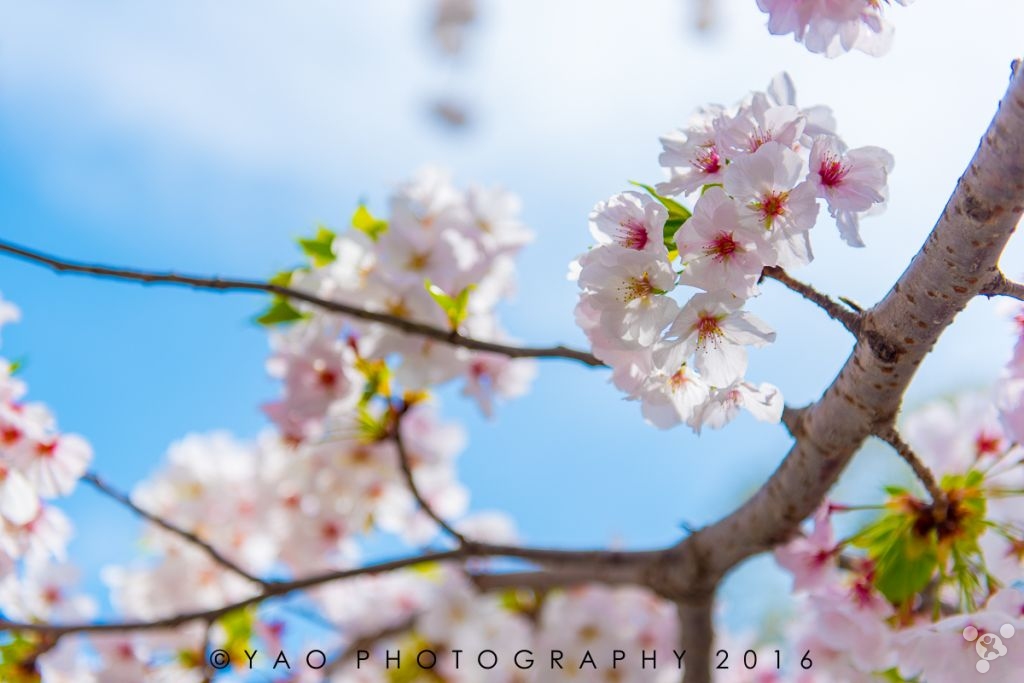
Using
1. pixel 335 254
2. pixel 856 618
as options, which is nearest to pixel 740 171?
pixel 856 618

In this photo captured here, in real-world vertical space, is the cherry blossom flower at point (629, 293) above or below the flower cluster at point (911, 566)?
above

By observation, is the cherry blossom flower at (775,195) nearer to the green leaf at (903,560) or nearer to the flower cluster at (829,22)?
the flower cluster at (829,22)

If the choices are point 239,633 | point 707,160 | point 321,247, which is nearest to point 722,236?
point 707,160

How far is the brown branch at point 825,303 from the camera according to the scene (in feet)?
3.31

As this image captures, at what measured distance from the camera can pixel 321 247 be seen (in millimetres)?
1862

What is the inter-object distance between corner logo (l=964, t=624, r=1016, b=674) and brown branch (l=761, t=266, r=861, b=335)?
446 mm

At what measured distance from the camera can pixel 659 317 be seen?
93 centimetres

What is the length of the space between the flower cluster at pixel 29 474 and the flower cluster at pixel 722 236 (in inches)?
37.9

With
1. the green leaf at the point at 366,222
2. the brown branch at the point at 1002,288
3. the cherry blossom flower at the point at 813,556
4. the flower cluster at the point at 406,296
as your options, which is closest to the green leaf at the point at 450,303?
the flower cluster at the point at 406,296

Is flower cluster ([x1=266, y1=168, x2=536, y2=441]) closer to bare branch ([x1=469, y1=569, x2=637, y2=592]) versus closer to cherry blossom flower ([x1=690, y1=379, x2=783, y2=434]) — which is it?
bare branch ([x1=469, y1=569, x2=637, y2=592])

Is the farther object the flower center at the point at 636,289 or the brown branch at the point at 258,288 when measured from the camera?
the brown branch at the point at 258,288

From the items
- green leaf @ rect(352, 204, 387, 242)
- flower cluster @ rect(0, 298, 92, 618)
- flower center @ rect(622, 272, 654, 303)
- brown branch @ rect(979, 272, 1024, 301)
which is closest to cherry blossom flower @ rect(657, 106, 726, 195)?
flower center @ rect(622, 272, 654, 303)

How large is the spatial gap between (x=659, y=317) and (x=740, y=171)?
6.6 inches

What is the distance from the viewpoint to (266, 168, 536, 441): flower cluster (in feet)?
5.66
